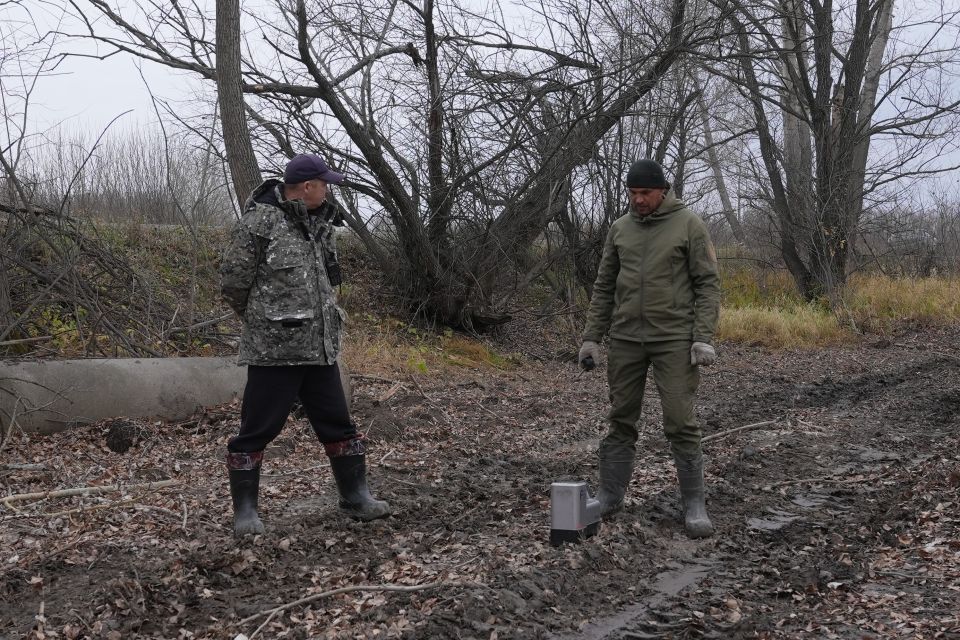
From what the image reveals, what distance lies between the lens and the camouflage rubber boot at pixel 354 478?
549 cm

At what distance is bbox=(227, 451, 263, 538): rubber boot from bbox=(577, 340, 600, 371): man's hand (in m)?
1.95

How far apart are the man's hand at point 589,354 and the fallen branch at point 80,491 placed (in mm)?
2849

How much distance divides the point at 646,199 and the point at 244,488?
272 cm

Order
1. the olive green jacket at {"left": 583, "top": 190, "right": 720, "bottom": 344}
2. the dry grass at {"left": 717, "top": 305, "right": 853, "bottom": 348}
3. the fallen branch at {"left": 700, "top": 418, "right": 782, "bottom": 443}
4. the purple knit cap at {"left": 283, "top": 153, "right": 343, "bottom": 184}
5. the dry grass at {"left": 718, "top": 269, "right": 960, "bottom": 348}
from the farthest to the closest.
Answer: the dry grass at {"left": 718, "top": 269, "right": 960, "bottom": 348}, the dry grass at {"left": 717, "top": 305, "right": 853, "bottom": 348}, the fallen branch at {"left": 700, "top": 418, "right": 782, "bottom": 443}, the olive green jacket at {"left": 583, "top": 190, "right": 720, "bottom": 344}, the purple knit cap at {"left": 283, "top": 153, "right": 343, "bottom": 184}

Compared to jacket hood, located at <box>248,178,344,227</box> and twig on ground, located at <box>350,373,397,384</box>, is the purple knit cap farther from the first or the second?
twig on ground, located at <box>350,373,397,384</box>

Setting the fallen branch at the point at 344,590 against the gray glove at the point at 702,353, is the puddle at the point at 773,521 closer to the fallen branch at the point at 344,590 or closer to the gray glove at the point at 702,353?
the gray glove at the point at 702,353

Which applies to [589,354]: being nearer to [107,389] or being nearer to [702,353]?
[702,353]

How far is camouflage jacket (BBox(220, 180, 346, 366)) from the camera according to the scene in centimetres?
504

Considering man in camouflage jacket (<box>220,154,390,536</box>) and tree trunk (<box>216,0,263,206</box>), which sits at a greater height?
tree trunk (<box>216,0,263,206</box>)

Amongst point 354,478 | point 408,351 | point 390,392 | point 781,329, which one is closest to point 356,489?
point 354,478

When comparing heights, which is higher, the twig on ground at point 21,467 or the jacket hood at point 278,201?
the jacket hood at point 278,201

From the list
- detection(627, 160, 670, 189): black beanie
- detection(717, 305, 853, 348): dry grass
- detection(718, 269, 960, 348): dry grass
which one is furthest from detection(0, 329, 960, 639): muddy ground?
detection(718, 269, 960, 348): dry grass

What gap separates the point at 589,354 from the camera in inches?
221

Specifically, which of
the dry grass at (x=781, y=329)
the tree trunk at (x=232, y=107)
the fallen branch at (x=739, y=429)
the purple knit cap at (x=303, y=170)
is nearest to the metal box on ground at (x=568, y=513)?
the purple knit cap at (x=303, y=170)
